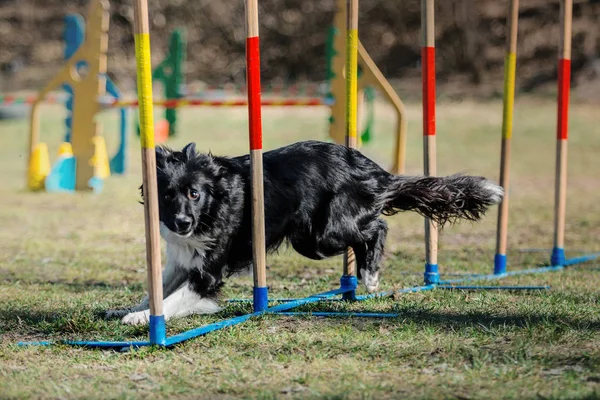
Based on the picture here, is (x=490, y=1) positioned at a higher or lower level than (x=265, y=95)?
higher

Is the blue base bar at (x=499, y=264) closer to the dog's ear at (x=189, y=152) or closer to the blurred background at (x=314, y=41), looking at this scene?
the dog's ear at (x=189, y=152)

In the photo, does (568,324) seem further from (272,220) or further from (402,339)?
(272,220)

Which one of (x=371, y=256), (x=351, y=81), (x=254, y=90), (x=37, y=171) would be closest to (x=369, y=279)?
(x=371, y=256)

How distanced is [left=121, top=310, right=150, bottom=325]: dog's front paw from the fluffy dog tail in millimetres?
1648

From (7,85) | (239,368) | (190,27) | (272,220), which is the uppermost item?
(190,27)

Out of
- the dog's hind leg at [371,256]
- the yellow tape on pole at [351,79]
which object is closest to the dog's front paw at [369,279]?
the dog's hind leg at [371,256]

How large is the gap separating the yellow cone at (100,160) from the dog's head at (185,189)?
267 inches

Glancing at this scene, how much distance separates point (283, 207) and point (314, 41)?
67.0ft

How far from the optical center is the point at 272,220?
4.83 metres

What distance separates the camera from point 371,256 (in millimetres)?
5320

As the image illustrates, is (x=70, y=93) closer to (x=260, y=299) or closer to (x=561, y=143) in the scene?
(x=561, y=143)

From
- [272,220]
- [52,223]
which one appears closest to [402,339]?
[272,220]

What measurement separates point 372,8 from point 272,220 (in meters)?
20.6

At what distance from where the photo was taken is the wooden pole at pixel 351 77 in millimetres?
5199
